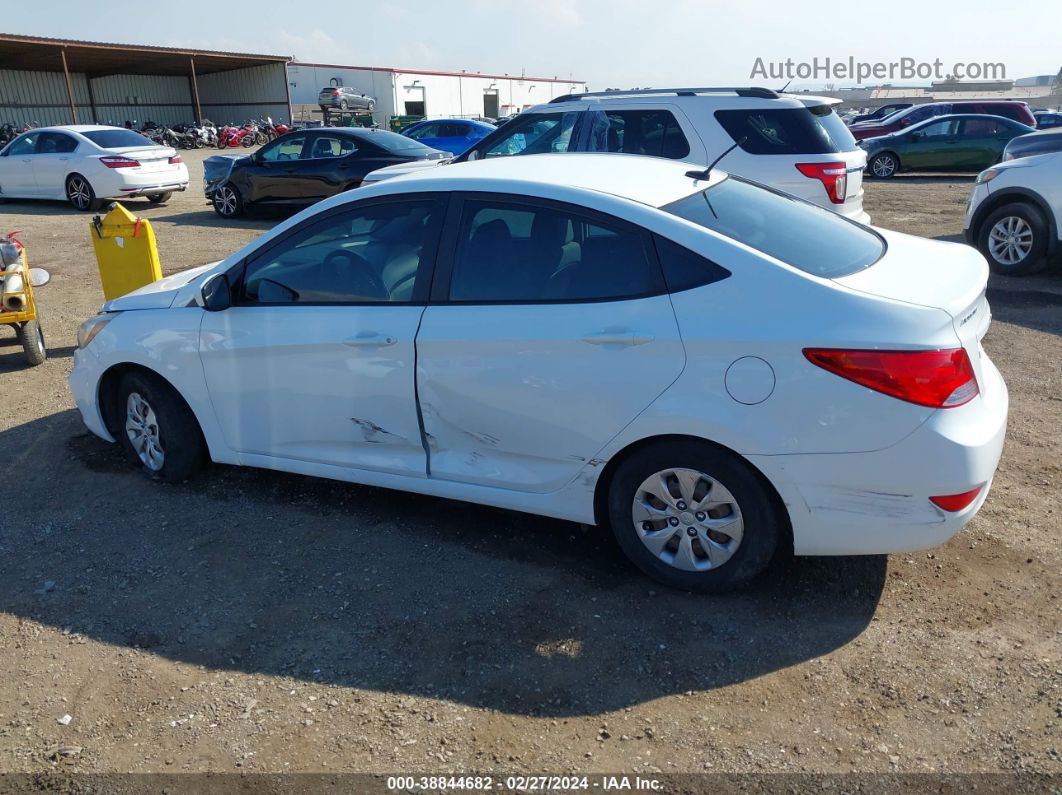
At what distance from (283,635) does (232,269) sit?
189 centimetres

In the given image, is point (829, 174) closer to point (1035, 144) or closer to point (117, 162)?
point (1035, 144)

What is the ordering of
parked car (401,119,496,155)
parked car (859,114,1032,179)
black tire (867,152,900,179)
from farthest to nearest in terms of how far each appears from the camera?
1. black tire (867,152,900,179)
2. parked car (401,119,496,155)
3. parked car (859,114,1032,179)

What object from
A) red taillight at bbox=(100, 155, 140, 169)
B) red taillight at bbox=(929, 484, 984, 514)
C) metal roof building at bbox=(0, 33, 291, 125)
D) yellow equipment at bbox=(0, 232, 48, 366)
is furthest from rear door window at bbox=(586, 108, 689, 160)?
metal roof building at bbox=(0, 33, 291, 125)

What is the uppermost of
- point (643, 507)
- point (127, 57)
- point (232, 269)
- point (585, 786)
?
point (127, 57)

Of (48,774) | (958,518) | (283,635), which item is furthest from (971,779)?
(48,774)

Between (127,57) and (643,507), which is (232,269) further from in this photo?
(127,57)

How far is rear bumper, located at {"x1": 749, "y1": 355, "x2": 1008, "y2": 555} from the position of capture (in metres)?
3.07

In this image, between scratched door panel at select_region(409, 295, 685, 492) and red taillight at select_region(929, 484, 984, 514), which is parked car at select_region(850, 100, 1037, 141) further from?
scratched door panel at select_region(409, 295, 685, 492)

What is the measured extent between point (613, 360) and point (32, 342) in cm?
566

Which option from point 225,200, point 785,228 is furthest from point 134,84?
point 785,228

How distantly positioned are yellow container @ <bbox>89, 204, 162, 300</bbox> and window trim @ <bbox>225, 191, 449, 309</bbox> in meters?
3.56

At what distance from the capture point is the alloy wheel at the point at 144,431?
4.75 metres

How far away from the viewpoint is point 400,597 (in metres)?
3.71

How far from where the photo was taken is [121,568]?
13.1ft
